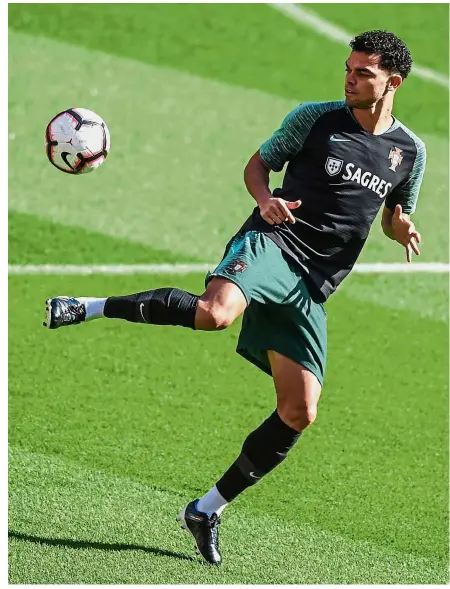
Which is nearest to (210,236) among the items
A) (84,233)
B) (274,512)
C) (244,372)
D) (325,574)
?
(84,233)

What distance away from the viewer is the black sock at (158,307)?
5820 millimetres

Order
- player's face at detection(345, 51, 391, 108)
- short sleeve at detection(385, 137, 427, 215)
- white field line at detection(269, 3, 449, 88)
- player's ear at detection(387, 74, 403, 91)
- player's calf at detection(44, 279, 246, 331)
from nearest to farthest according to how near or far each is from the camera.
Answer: player's calf at detection(44, 279, 246, 331) < player's face at detection(345, 51, 391, 108) < player's ear at detection(387, 74, 403, 91) < short sleeve at detection(385, 137, 427, 215) < white field line at detection(269, 3, 449, 88)

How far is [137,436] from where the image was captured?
755cm

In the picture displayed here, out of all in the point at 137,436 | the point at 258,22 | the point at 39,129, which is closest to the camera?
the point at 137,436

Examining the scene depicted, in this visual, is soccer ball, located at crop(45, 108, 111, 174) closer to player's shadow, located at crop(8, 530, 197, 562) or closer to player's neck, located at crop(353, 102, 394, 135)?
player's neck, located at crop(353, 102, 394, 135)

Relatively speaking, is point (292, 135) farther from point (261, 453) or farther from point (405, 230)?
point (261, 453)

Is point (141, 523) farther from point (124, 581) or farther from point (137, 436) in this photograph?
point (137, 436)

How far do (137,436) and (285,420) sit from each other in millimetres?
1650

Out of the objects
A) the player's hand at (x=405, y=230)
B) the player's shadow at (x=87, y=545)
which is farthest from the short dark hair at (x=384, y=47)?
the player's shadow at (x=87, y=545)

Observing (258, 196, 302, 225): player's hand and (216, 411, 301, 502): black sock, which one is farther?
(216, 411, 301, 502): black sock

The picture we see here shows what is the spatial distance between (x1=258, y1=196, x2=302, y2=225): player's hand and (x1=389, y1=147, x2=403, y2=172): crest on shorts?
0.68 m

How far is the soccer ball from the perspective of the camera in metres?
6.96

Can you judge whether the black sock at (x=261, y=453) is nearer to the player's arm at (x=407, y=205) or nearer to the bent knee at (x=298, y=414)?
the bent knee at (x=298, y=414)

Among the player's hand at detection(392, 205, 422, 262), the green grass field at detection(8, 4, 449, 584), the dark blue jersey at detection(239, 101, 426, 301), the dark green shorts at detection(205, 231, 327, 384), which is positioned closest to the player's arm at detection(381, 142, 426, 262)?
the player's hand at detection(392, 205, 422, 262)
